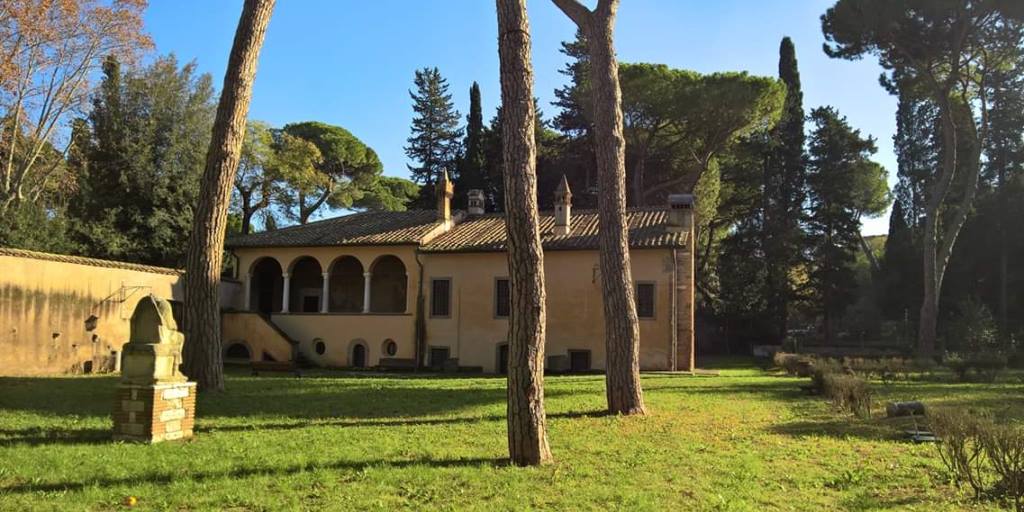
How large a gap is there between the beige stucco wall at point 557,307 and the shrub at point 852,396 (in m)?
9.10

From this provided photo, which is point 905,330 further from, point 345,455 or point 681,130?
point 345,455

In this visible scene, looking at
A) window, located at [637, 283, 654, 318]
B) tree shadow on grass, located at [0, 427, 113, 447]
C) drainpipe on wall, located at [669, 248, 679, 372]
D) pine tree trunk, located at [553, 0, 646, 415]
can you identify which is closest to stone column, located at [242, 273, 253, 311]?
window, located at [637, 283, 654, 318]

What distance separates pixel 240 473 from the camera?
239 inches

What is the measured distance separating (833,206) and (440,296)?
25915mm

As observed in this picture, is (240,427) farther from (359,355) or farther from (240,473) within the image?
(359,355)

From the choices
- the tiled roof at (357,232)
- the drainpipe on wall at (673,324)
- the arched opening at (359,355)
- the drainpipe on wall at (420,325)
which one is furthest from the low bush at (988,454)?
the arched opening at (359,355)

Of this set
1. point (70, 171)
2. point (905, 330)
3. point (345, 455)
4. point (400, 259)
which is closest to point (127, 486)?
point (345, 455)

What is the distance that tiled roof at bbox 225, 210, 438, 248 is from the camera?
949 inches

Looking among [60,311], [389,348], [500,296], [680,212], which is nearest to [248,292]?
[389,348]

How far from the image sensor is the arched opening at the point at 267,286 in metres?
26.4

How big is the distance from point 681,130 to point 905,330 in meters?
17.6

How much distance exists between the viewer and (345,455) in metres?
6.91

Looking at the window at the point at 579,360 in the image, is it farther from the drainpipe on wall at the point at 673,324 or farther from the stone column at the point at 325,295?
the stone column at the point at 325,295

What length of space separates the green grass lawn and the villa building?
9.81 metres
